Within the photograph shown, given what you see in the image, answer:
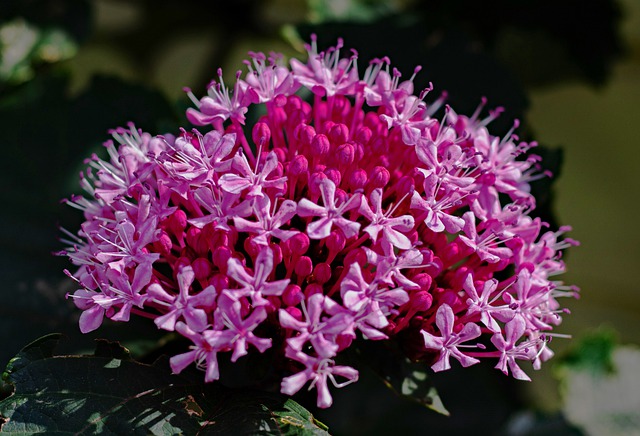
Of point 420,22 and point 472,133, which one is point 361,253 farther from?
point 420,22

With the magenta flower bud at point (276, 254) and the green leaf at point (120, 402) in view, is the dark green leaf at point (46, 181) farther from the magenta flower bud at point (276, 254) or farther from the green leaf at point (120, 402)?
the magenta flower bud at point (276, 254)

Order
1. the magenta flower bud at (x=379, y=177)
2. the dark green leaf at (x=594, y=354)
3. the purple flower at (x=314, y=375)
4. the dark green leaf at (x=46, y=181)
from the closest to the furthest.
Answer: the purple flower at (x=314, y=375)
the magenta flower bud at (x=379, y=177)
the dark green leaf at (x=46, y=181)
the dark green leaf at (x=594, y=354)

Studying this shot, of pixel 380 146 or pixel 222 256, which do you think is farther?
pixel 380 146

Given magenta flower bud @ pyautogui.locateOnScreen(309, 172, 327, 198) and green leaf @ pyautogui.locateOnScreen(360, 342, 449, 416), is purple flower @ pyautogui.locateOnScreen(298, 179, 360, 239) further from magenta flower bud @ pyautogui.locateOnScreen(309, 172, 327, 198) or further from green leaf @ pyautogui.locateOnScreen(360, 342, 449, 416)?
green leaf @ pyautogui.locateOnScreen(360, 342, 449, 416)

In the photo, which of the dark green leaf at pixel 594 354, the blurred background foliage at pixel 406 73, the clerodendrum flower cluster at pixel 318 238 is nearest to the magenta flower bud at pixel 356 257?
the clerodendrum flower cluster at pixel 318 238

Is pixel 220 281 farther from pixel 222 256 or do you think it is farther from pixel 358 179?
pixel 358 179

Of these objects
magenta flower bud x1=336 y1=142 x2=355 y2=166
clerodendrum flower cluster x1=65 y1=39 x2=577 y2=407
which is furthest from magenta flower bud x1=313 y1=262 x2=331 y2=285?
magenta flower bud x1=336 y1=142 x2=355 y2=166

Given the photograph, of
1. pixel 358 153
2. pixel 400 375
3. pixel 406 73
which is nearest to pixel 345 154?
pixel 358 153
